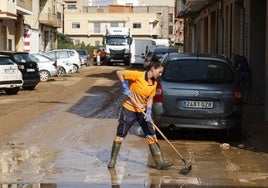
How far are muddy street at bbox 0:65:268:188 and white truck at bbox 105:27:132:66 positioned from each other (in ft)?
130

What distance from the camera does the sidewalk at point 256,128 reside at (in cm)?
1215

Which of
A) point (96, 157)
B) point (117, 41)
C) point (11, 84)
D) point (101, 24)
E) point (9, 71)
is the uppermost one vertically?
point (101, 24)

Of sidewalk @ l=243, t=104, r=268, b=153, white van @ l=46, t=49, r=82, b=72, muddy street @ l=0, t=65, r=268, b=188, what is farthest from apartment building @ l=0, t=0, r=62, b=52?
muddy street @ l=0, t=65, r=268, b=188

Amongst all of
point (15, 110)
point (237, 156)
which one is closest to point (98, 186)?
point (237, 156)

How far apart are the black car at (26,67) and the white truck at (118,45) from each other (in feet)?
97.5

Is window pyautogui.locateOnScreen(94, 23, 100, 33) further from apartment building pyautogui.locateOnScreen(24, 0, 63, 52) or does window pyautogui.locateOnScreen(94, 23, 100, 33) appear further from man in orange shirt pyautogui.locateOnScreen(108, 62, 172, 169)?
man in orange shirt pyautogui.locateOnScreen(108, 62, 172, 169)

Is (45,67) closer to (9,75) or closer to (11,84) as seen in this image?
(11,84)

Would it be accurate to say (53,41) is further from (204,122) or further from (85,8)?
(204,122)

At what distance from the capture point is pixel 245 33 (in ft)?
68.7

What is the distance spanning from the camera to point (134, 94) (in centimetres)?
946

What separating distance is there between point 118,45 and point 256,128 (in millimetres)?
Answer: 43186

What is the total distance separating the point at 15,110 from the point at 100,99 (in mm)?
4561

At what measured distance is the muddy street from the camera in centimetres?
869

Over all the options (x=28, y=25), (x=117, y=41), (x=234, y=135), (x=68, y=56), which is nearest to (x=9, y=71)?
(x=234, y=135)
